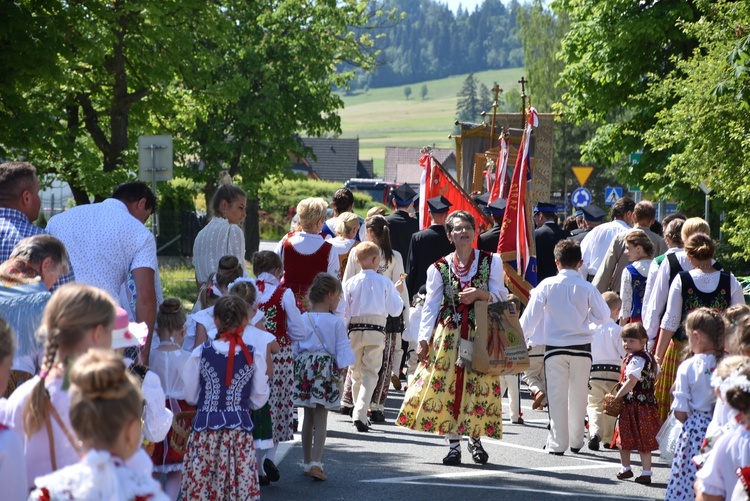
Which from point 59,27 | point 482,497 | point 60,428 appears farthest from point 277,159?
point 60,428

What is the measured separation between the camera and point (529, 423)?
1208 cm

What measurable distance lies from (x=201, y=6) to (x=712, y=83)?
375 inches

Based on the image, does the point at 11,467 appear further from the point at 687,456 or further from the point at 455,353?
the point at 455,353

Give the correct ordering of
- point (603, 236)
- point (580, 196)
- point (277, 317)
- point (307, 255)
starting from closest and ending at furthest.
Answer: point (277, 317) < point (307, 255) < point (603, 236) < point (580, 196)

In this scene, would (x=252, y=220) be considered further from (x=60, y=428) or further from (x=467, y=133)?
(x=60, y=428)

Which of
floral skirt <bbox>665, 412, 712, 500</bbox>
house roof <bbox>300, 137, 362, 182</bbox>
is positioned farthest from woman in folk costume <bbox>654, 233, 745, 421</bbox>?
house roof <bbox>300, 137, 362, 182</bbox>

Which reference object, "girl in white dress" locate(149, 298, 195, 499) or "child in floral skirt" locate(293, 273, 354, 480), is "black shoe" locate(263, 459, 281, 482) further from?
"girl in white dress" locate(149, 298, 195, 499)

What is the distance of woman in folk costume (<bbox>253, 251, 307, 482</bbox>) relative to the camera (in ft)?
28.7

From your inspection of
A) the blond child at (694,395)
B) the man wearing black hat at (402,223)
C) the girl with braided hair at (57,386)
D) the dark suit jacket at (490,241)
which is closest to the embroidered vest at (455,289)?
the blond child at (694,395)

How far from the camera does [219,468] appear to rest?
22.7 ft

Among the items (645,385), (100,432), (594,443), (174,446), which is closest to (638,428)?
(645,385)

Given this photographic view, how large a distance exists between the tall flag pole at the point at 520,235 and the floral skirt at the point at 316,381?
3803mm

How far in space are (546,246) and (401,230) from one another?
1825mm

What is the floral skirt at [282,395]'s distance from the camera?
28.8 feet
